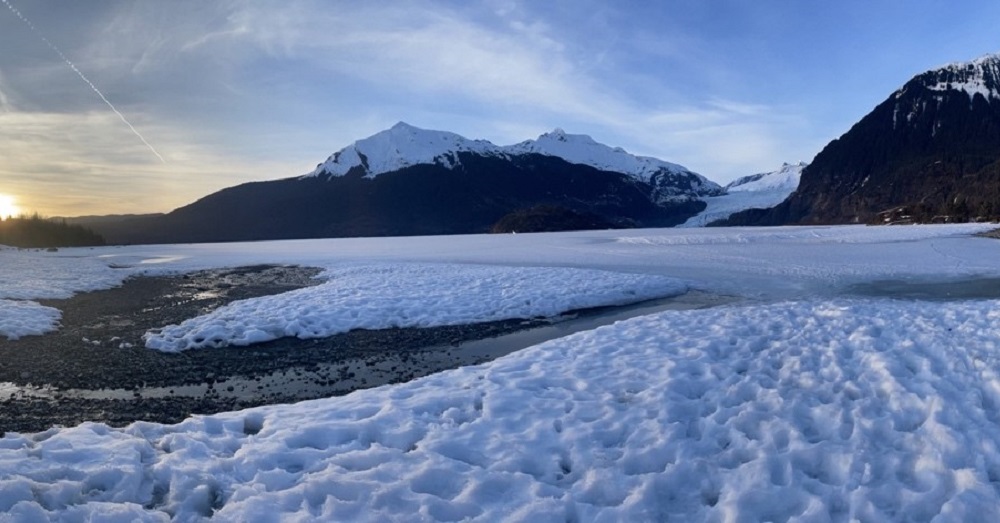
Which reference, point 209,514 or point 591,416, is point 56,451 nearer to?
point 209,514

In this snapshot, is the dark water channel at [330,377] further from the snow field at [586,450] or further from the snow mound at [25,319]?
the snow mound at [25,319]

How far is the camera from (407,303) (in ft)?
67.1

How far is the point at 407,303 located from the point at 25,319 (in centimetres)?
1281

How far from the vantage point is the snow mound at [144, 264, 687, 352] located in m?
16.8

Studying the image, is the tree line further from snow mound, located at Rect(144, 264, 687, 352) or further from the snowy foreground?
the snowy foreground

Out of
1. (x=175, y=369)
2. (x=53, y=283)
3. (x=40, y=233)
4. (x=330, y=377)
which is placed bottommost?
(x=330, y=377)

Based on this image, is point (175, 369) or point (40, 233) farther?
point (40, 233)

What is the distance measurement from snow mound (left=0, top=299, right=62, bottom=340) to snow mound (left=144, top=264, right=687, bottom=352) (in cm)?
432

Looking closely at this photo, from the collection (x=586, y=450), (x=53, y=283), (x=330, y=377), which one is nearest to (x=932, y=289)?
(x=586, y=450)

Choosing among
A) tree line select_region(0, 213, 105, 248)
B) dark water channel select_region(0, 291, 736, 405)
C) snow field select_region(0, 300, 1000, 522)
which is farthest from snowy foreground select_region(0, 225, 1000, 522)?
tree line select_region(0, 213, 105, 248)

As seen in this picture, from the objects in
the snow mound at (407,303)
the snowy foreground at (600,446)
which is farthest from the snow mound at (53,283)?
the snowy foreground at (600,446)

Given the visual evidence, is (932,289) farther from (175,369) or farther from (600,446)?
(175,369)

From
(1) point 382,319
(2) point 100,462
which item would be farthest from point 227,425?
(1) point 382,319

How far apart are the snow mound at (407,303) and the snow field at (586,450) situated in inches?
326
